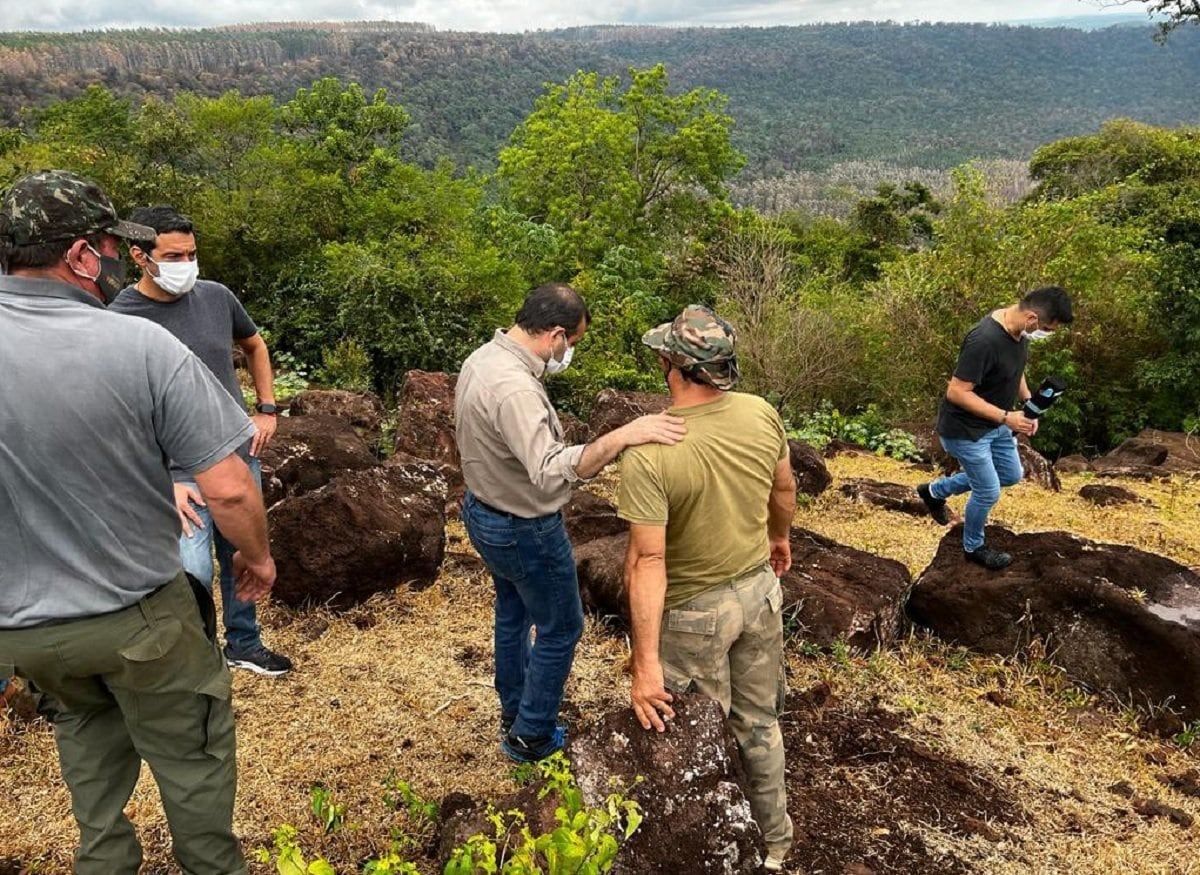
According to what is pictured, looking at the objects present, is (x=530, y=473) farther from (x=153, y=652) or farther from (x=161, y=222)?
(x=161, y=222)

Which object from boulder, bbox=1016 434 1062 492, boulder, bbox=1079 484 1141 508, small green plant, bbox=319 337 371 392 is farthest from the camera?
small green plant, bbox=319 337 371 392

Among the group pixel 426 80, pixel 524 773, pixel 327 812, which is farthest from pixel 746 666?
pixel 426 80

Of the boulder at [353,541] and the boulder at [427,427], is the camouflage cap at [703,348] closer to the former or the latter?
A: the boulder at [353,541]

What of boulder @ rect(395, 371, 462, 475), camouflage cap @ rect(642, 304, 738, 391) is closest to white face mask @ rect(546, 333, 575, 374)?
camouflage cap @ rect(642, 304, 738, 391)

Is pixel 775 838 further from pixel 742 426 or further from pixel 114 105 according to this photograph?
pixel 114 105

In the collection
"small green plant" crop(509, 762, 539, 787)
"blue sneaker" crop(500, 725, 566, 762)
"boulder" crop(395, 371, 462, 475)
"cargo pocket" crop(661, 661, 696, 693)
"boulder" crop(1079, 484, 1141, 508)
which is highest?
"cargo pocket" crop(661, 661, 696, 693)

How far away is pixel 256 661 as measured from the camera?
13.5 feet

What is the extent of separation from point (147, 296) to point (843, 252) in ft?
112

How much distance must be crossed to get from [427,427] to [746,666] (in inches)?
213

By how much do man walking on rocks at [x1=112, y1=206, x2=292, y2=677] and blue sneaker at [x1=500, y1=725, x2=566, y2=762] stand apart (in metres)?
1.27

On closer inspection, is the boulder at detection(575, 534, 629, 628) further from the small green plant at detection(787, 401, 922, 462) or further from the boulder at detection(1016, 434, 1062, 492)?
the small green plant at detection(787, 401, 922, 462)

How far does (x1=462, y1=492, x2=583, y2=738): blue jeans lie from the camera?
10.3ft

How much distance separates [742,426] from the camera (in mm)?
2676

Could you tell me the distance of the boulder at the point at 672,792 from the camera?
97.8 inches
